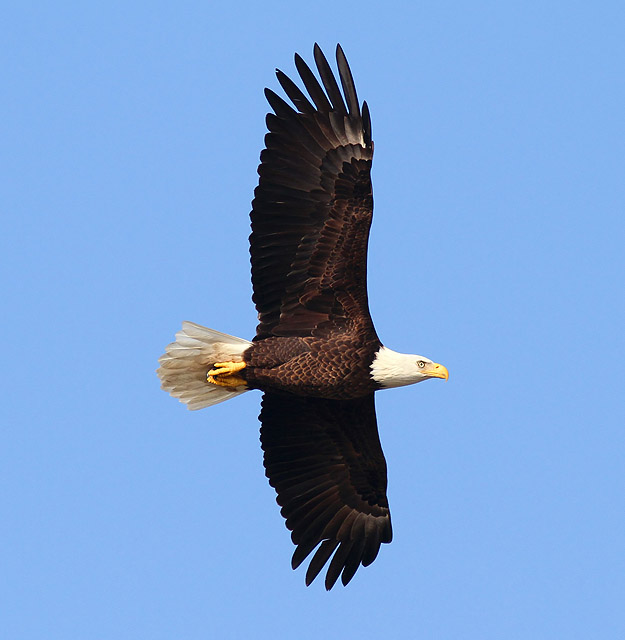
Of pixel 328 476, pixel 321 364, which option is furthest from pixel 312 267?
pixel 328 476

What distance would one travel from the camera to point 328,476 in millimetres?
12742

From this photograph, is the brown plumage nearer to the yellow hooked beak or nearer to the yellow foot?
the yellow foot

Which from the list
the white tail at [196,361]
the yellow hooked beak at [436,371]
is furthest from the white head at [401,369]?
the white tail at [196,361]

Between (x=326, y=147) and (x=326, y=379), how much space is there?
1.86m

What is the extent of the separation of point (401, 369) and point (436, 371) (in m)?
0.33

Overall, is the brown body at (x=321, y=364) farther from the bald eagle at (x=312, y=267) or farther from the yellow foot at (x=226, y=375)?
the yellow foot at (x=226, y=375)

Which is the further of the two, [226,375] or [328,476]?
[328,476]

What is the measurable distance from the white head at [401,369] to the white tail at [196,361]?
110 cm

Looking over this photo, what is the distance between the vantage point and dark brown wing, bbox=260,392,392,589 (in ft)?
41.3

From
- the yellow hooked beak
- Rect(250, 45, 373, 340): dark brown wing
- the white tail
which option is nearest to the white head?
the yellow hooked beak

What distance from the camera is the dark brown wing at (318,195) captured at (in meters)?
11.8

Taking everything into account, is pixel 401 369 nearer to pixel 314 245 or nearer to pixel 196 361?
pixel 314 245

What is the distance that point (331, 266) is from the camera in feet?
39.0

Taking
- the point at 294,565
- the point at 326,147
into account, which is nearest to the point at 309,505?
the point at 294,565
